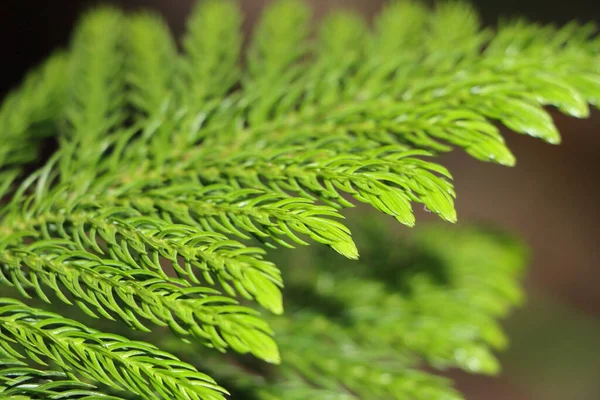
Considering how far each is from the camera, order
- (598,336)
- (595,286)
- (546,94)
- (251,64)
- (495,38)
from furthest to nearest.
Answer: (595,286) → (598,336) → (251,64) → (495,38) → (546,94)

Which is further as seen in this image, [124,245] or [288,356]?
[288,356]

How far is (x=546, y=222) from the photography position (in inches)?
115

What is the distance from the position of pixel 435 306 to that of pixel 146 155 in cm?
44

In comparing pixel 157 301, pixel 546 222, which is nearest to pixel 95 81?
pixel 157 301

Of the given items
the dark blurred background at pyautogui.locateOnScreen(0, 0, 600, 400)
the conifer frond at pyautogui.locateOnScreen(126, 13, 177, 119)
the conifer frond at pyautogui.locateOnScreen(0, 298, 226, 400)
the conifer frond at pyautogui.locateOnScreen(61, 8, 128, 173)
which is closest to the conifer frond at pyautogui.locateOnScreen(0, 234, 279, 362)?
the conifer frond at pyautogui.locateOnScreen(0, 298, 226, 400)

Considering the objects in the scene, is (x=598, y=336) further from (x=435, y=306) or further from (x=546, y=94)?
(x=546, y=94)

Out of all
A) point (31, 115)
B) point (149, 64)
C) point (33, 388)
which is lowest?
point (33, 388)

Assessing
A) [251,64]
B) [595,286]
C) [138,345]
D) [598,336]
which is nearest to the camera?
[138,345]

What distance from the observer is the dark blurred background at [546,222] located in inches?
93.9

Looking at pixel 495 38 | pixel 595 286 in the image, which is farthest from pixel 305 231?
pixel 595 286

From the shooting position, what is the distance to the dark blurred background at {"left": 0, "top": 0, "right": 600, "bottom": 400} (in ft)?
7.82

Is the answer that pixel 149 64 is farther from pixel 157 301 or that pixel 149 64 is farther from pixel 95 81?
pixel 157 301

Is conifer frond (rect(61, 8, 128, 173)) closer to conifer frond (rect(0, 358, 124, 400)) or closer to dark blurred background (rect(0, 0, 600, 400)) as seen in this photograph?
conifer frond (rect(0, 358, 124, 400))

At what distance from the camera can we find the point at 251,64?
808mm
